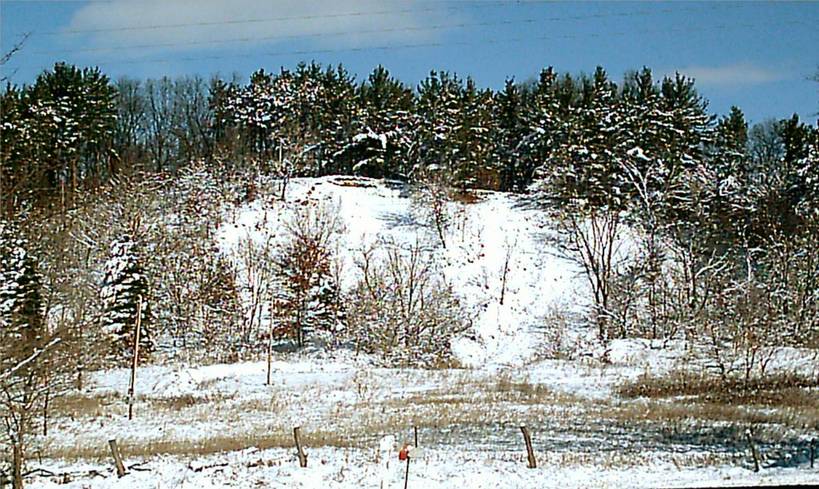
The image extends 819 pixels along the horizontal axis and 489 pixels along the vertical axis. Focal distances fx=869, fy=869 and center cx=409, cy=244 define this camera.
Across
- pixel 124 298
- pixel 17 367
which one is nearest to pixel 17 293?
pixel 17 367

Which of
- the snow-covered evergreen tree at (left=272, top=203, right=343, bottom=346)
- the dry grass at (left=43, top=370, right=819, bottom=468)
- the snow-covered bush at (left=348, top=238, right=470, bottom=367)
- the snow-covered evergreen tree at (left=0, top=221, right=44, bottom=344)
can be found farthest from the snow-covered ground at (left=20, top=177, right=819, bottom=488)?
the snow-covered evergreen tree at (left=0, top=221, right=44, bottom=344)

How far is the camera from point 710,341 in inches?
499

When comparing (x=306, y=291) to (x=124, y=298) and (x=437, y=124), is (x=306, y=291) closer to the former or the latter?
(x=124, y=298)

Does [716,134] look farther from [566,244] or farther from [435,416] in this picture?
[435,416]

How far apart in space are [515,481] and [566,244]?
1289 cm

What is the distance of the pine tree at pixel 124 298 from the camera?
14.0 metres

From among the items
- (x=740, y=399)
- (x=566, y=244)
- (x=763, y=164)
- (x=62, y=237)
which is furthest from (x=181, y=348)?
(x=763, y=164)

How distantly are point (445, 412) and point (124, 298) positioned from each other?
6938mm

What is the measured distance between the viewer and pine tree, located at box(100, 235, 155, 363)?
551 inches

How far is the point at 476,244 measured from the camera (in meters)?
18.4

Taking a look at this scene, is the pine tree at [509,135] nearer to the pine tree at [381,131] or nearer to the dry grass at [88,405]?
the pine tree at [381,131]

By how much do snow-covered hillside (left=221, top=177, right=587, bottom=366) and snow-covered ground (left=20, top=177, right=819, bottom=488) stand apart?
4cm

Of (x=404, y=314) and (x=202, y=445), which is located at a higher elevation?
(x=404, y=314)

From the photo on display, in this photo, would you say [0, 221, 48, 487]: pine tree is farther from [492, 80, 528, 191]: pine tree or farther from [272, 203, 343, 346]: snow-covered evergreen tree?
[492, 80, 528, 191]: pine tree
